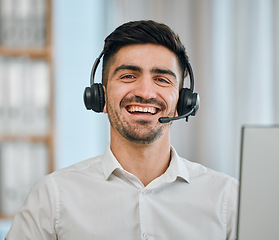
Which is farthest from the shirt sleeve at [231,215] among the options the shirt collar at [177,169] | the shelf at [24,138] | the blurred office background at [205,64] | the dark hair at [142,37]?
the shelf at [24,138]

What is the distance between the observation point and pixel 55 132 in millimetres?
2070

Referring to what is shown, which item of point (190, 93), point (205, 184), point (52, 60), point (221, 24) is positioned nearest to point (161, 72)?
point (190, 93)

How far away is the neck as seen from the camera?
117 centimetres

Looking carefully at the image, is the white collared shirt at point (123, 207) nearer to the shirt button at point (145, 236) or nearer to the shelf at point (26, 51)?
the shirt button at point (145, 236)

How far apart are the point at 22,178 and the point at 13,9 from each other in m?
0.89

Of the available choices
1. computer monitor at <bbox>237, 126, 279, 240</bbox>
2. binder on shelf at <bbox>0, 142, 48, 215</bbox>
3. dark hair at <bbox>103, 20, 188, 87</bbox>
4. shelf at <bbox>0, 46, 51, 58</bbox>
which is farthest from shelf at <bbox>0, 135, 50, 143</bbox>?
computer monitor at <bbox>237, 126, 279, 240</bbox>

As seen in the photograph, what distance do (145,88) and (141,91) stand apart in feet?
0.05

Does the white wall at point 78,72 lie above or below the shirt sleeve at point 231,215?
above

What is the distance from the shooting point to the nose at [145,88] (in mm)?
1122

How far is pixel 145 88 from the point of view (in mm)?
1127

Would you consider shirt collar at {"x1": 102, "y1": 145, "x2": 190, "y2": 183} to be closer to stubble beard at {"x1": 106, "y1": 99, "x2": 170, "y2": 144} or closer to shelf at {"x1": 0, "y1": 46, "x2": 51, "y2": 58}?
stubble beard at {"x1": 106, "y1": 99, "x2": 170, "y2": 144}

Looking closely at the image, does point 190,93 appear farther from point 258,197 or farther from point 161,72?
point 258,197

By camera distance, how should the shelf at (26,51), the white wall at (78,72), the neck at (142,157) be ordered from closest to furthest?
1. the neck at (142,157)
2. the shelf at (26,51)
3. the white wall at (78,72)

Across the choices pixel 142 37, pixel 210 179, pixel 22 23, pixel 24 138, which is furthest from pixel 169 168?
pixel 22 23
